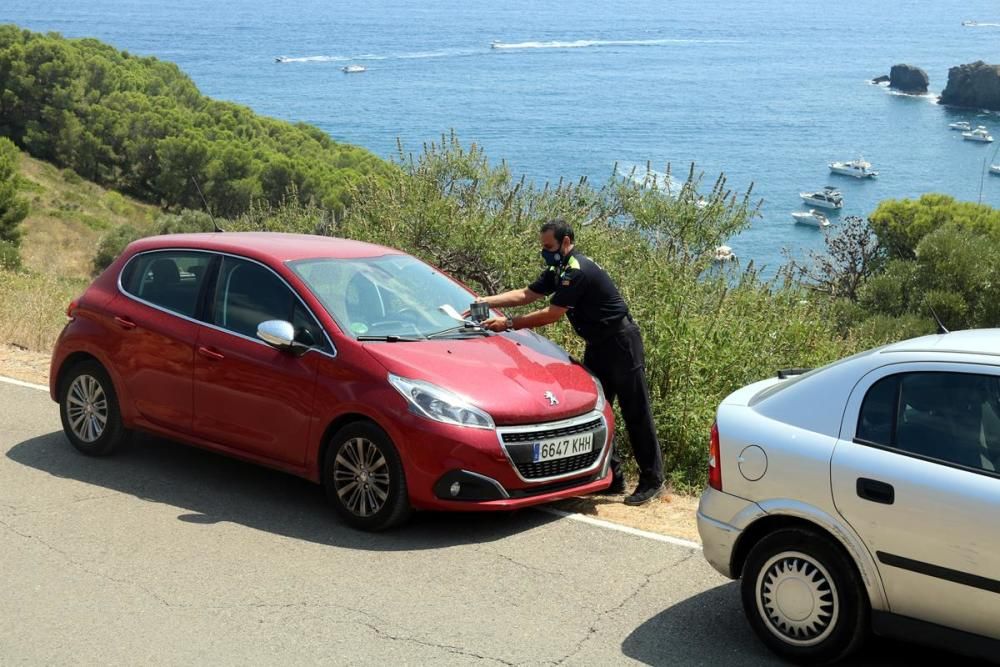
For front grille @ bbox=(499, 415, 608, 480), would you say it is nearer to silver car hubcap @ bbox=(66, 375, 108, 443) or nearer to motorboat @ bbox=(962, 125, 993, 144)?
silver car hubcap @ bbox=(66, 375, 108, 443)

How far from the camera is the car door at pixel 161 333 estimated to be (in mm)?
7820

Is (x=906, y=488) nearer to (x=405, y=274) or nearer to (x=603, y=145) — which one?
(x=405, y=274)

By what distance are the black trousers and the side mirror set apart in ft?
6.17

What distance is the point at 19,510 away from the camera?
7328 mm

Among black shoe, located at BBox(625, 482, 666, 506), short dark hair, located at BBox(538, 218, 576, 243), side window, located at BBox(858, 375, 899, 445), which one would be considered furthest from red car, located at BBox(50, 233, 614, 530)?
side window, located at BBox(858, 375, 899, 445)

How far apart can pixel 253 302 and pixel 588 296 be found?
2.11m

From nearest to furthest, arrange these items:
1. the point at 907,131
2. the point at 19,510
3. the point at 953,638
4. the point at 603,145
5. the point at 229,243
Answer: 1. the point at 953,638
2. the point at 19,510
3. the point at 229,243
4. the point at 603,145
5. the point at 907,131

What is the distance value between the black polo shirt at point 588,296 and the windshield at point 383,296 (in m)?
0.71

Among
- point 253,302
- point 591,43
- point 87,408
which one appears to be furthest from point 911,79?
point 253,302

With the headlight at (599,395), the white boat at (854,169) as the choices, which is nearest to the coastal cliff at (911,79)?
the white boat at (854,169)

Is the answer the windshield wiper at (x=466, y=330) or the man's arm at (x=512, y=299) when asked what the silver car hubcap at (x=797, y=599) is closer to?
the windshield wiper at (x=466, y=330)

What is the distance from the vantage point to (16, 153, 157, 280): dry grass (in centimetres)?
4991

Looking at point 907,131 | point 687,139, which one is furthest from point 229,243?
point 907,131

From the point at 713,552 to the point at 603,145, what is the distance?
321 ft
